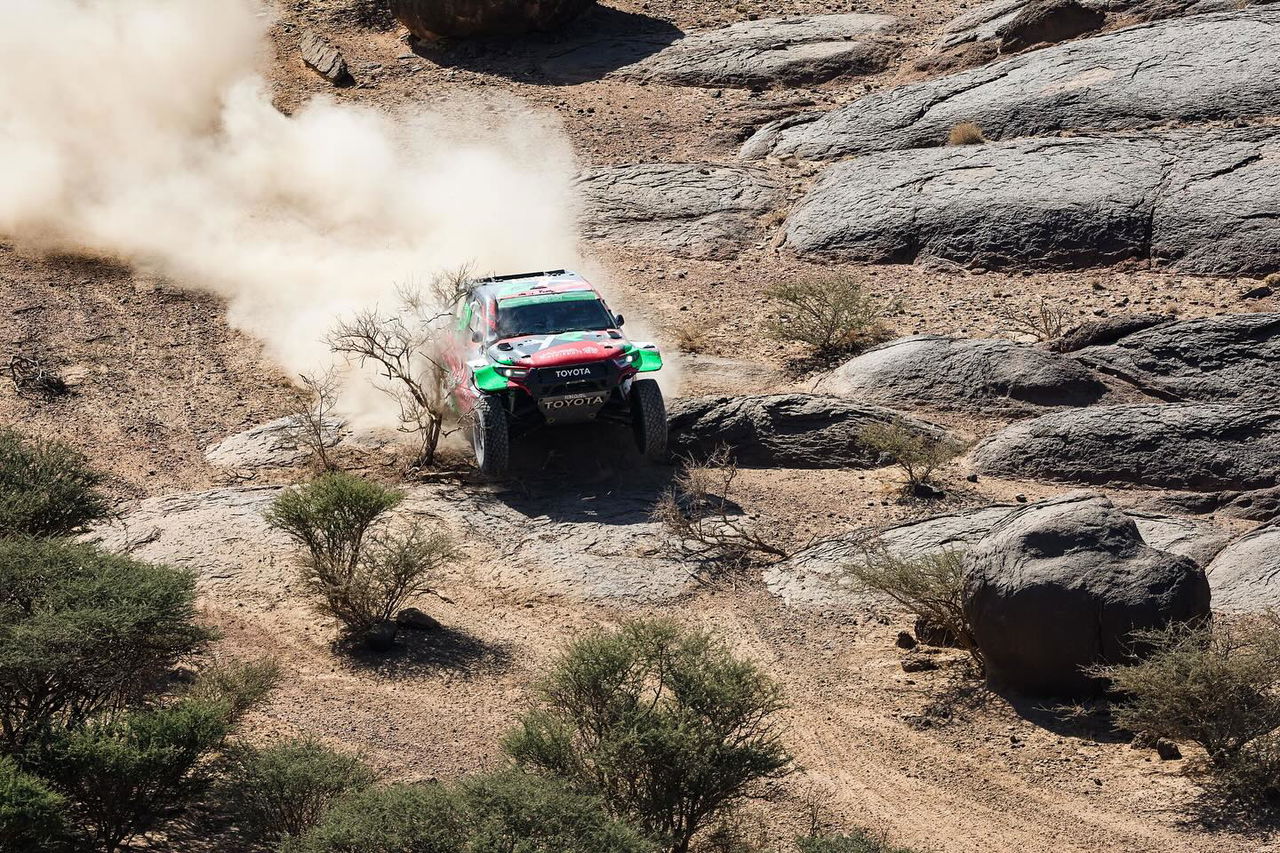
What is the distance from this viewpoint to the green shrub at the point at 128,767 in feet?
28.4

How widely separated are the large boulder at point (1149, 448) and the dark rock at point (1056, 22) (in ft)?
48.1

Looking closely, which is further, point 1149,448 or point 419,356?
point 419,356

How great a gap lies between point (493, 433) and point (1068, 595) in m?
6.74

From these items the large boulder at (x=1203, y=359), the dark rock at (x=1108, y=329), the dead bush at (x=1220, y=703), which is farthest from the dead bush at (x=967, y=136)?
the dead bush at (x=1220, y=703)

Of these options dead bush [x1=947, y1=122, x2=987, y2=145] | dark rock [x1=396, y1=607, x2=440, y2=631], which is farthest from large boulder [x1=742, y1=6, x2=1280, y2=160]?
dark rock [x1=396, y1=607, x2=440, y2=631]

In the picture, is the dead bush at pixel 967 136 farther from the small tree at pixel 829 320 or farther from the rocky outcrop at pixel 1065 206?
the small tree at pixel 829 320

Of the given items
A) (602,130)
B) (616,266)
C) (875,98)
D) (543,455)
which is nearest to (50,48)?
(602,130)

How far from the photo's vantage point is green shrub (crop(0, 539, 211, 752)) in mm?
9344

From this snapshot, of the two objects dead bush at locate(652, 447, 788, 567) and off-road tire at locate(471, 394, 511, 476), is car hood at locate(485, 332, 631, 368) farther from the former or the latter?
dead bush at locate(652, 447, 788, 567)

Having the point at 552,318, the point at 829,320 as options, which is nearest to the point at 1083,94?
the point at 829,320

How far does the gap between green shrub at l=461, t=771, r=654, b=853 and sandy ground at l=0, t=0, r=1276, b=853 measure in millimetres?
1911

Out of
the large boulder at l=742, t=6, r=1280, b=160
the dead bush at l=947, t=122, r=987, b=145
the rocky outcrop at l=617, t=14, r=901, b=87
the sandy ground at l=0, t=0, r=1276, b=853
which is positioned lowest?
the sandy ground at l=0, t=0, r=1276, b=853

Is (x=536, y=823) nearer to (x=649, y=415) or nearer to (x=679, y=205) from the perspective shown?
(x=649, y=415)

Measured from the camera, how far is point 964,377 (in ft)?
57.7
